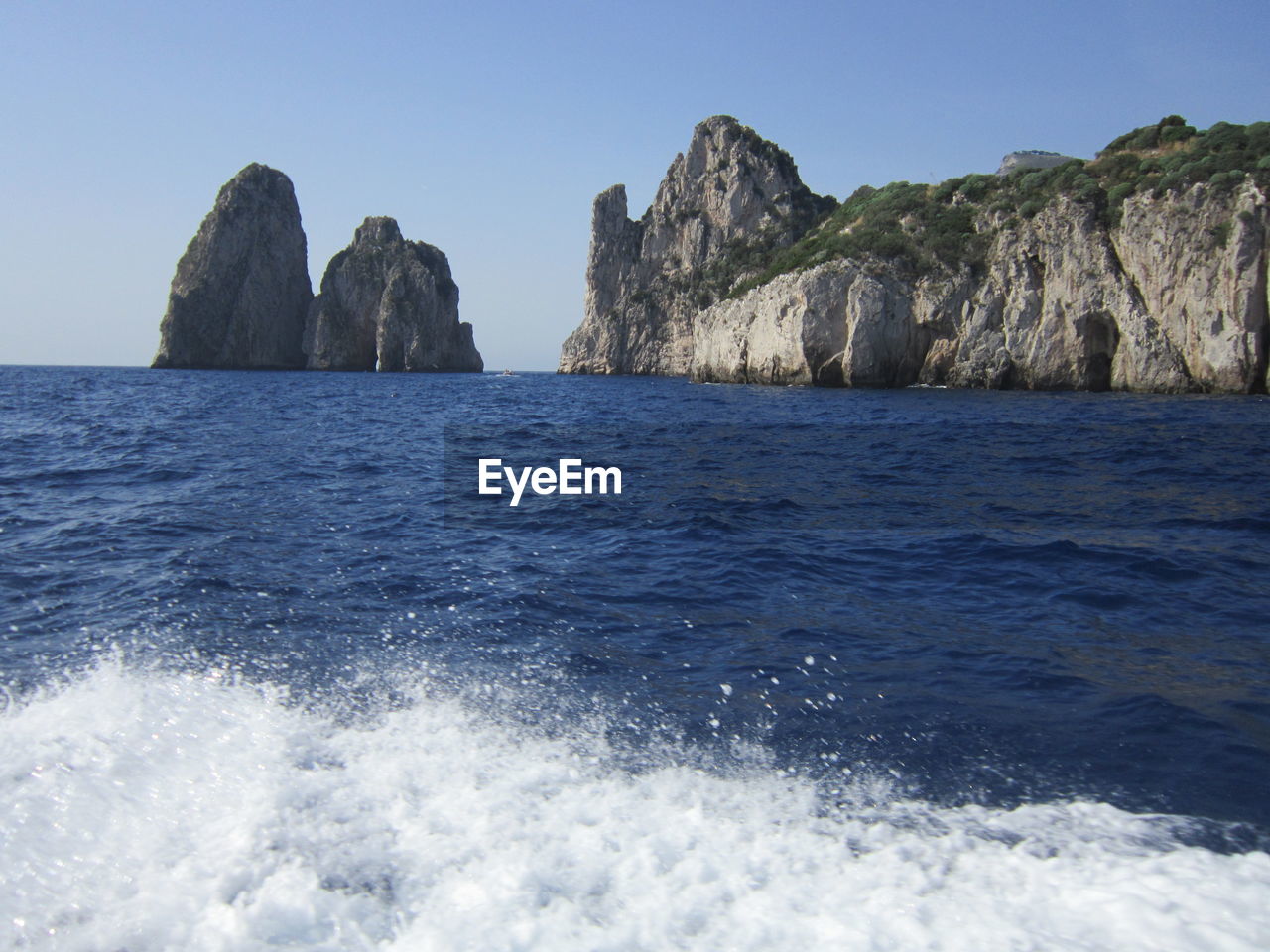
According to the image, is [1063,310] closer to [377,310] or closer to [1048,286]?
[1048,286]

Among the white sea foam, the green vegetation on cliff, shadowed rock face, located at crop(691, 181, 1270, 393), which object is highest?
the green vegetation on cliff

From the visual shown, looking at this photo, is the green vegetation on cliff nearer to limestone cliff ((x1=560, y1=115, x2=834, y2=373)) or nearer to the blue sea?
limestone cliff ((x1=560, y1=115, x2=834, y2=373))

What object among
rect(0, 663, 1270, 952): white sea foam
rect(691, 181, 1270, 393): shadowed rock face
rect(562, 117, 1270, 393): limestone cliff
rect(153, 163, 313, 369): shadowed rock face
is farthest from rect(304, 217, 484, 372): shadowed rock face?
rect(0, 663, 1270, 952): white sea foam

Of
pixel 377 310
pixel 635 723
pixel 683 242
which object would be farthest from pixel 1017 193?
pixel 377 310

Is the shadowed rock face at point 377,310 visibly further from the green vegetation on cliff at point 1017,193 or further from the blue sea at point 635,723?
the blue sea at point 635,723

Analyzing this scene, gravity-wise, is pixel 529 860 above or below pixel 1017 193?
below

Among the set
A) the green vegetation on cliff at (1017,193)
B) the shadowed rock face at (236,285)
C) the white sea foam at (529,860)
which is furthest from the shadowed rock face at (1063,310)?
the shadowed rock face at (236,285)
